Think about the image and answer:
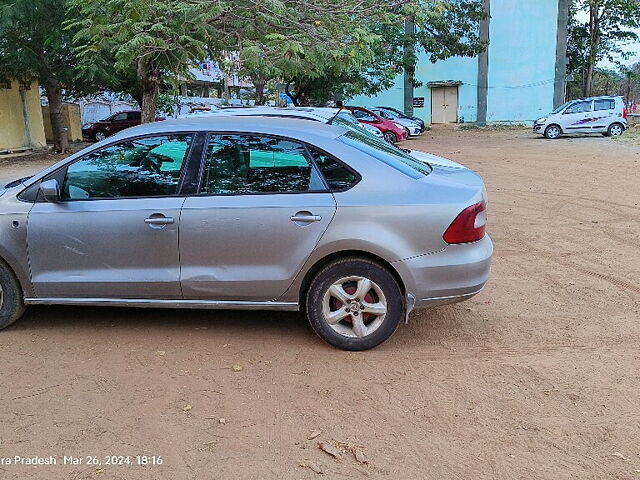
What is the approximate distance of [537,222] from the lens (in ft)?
26.9

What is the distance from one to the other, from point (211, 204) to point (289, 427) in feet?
5.49

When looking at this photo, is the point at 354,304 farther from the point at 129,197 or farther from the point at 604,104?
the point at 604,104

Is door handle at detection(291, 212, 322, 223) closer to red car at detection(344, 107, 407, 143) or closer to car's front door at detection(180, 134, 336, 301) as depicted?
car's front door at detection(180, 134, 336, 301)

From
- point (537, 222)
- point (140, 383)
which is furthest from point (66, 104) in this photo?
point (140, 383)

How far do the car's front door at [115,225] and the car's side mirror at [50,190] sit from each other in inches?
2.5

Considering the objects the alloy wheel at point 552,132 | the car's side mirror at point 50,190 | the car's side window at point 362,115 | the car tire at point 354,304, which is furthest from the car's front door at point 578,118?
the car's side mirror at point 50,190

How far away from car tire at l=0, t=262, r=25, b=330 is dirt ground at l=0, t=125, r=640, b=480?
0.16m

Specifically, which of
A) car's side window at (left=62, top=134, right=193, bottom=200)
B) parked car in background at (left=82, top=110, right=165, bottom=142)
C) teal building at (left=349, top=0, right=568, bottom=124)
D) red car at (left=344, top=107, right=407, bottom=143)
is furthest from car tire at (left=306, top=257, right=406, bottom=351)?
teal building at (left=349, top=0, right=568, bottom=124)

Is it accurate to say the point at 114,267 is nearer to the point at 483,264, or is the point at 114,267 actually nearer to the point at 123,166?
the point at 123,166

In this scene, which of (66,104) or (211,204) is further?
(66,104)

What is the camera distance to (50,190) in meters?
4.21

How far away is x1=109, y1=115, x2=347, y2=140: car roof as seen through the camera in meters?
4.32

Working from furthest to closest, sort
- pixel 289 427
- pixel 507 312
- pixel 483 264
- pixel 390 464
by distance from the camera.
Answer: pixel 507 312 < pixel 483 264 < pixel 289 427 < pixel 390 464

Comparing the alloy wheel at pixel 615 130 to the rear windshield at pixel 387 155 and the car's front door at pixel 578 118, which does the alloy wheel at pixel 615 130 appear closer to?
the car's front door at pixel 578 118
